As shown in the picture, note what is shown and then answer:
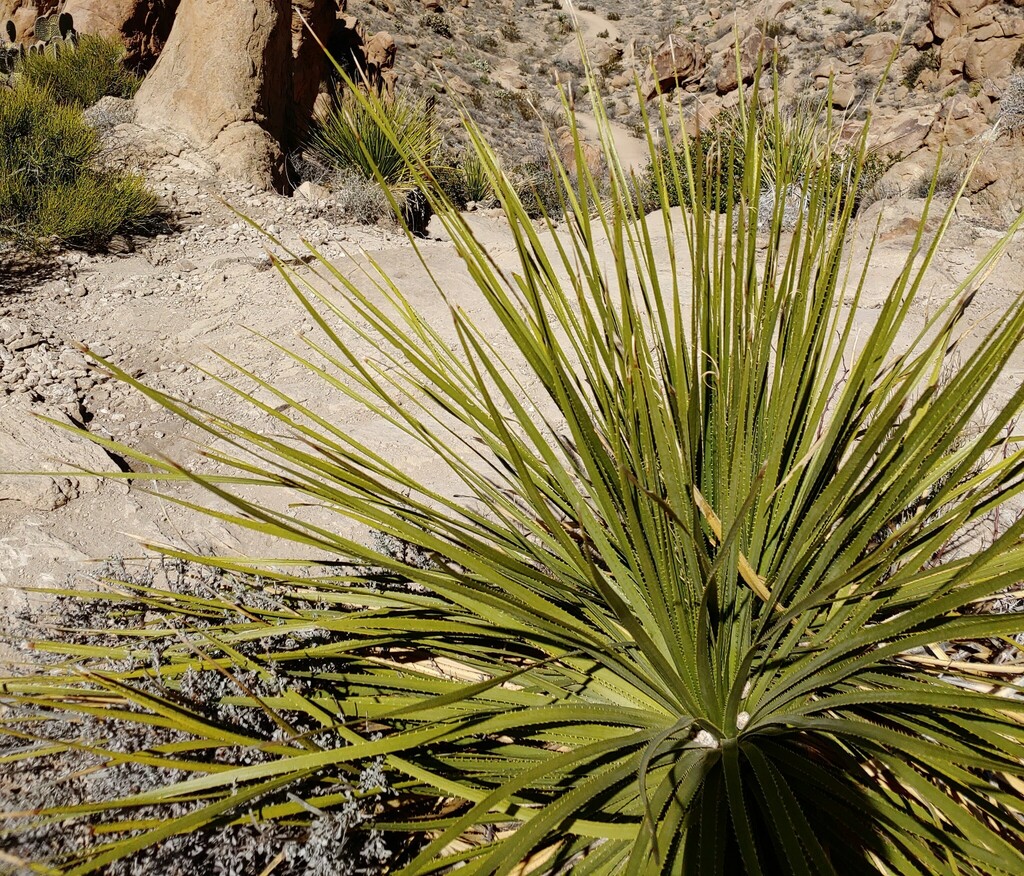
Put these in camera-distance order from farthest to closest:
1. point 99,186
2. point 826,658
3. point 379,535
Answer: point 99,186 < point 379,535 < point 826,658

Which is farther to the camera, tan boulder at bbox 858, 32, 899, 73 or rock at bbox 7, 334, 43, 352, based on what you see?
tan boulder at bbox 858, 32, 899, 73

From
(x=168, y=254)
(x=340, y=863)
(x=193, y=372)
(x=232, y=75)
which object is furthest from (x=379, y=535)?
(x=232, y=75)

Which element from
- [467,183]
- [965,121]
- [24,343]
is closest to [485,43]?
[965,121]

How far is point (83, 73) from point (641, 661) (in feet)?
25.8

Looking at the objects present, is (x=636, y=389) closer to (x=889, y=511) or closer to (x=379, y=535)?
(x=889, y=511)

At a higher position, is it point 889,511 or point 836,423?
point 836,423

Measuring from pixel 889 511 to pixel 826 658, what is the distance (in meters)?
0.26

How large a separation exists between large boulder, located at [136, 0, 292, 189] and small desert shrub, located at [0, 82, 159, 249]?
863 millimetres

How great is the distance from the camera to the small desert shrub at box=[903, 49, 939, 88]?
15750mm

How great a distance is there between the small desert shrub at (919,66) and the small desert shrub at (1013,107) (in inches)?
192

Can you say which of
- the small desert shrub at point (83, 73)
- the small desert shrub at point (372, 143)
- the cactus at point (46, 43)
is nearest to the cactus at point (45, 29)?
the cactus at point (46, 43)

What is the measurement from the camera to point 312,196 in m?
6.21

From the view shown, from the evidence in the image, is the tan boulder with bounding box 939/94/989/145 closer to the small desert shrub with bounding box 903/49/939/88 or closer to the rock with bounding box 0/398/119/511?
the small desert shrub with bounding box 903/49/939/88

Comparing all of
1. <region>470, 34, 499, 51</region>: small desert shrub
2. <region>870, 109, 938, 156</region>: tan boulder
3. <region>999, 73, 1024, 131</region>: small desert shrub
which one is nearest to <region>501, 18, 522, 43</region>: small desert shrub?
<region>470, 34, 499, 51</region>: small desert shrub
